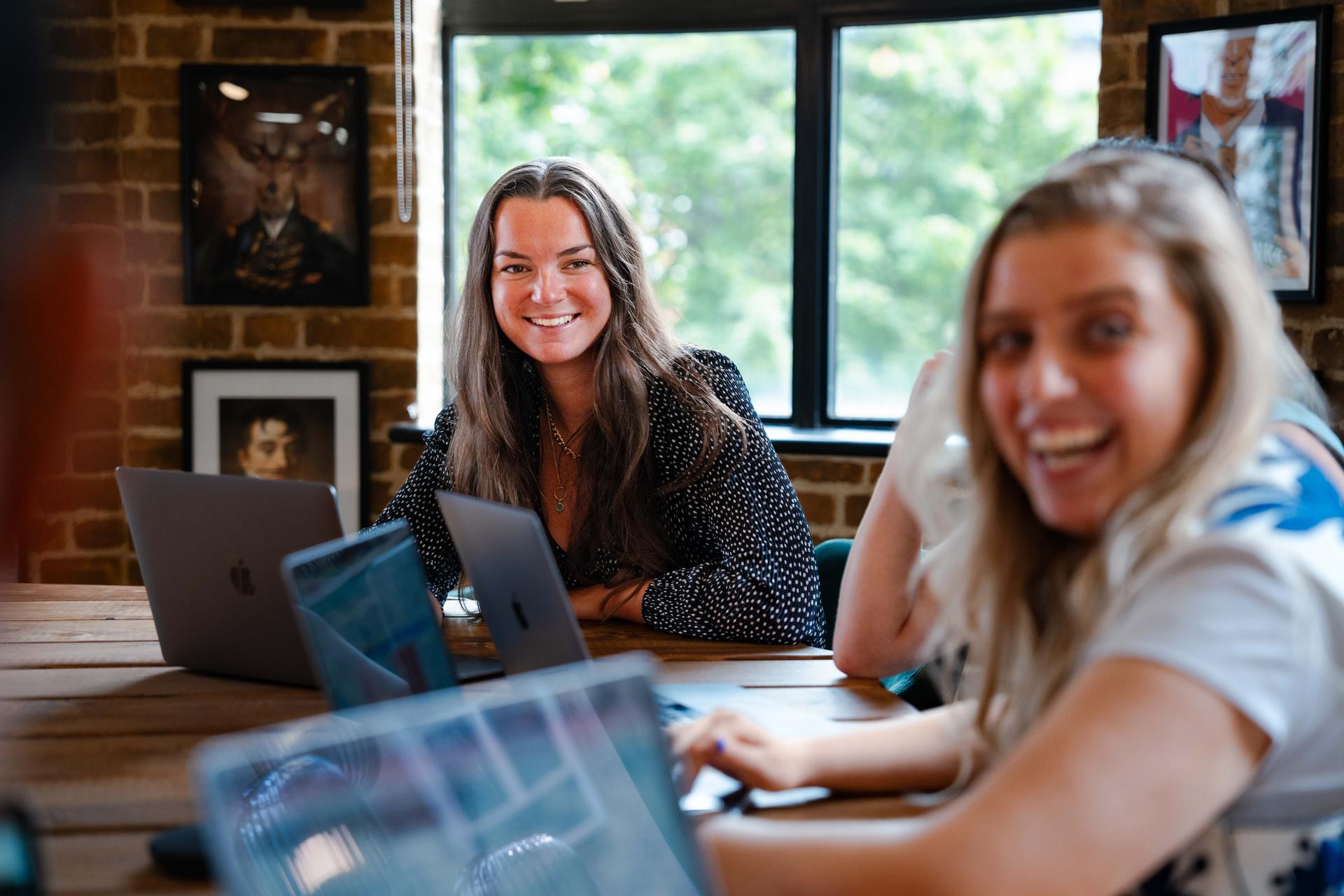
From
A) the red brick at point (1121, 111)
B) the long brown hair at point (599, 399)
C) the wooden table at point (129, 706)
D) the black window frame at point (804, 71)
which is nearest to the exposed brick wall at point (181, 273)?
the black window frame at point (804, 71)

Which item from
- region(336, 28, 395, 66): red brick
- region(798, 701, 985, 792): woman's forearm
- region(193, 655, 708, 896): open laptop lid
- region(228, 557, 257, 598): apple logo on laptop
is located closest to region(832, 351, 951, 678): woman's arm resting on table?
region(798, 701, 985, 792): woman's forearm

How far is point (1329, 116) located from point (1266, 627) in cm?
272

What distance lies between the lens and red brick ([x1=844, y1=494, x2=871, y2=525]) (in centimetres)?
362

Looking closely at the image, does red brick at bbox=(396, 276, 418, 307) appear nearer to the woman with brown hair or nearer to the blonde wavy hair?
the woman with brown hair

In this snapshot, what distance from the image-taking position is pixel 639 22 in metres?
4.01

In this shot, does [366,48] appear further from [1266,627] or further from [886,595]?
[1266,627]

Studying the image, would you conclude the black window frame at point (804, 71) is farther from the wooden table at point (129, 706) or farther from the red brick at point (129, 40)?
the wooden table at point (129, 706)

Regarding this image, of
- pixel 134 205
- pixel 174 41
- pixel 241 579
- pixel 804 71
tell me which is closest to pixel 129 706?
Answer: pixel 241 579

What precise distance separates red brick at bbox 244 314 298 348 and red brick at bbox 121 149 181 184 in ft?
1.52

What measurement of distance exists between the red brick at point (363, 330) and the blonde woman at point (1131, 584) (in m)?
2.86

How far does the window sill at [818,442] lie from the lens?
11.9 feet

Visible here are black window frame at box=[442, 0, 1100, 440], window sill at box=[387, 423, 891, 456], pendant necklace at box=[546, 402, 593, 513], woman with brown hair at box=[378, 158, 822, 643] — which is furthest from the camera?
black window frame at box=[442, 0, 1100, 440]

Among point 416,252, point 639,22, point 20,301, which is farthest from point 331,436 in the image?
point 20,301

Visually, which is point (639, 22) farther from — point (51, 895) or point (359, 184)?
point (51, 895)
